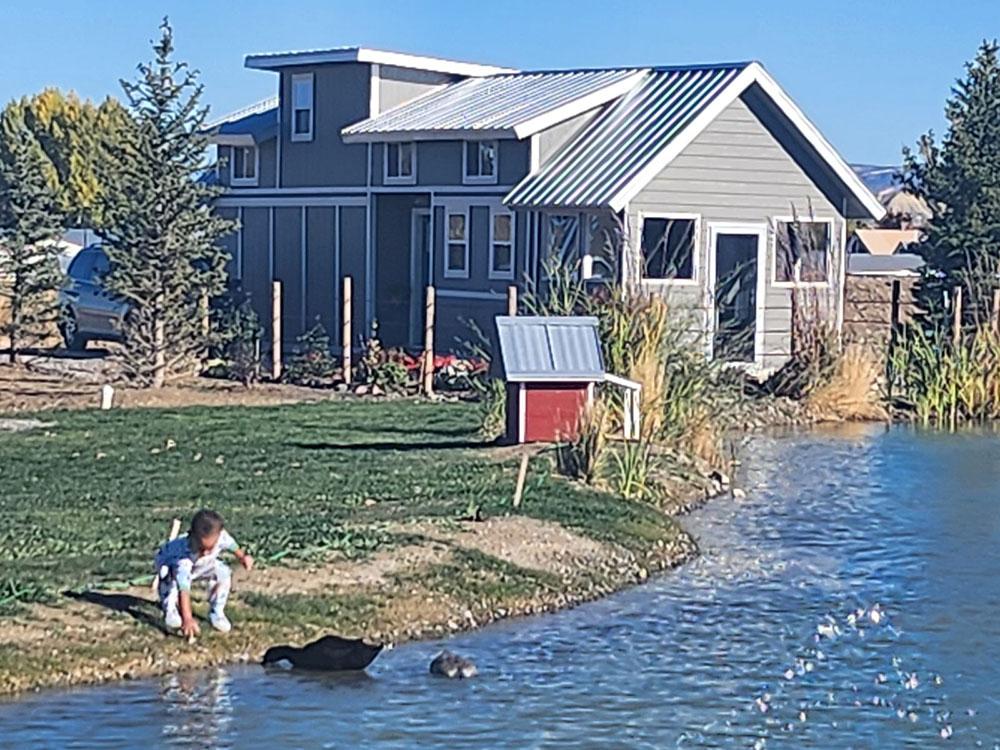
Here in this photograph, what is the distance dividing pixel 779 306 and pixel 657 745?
67.8 ft

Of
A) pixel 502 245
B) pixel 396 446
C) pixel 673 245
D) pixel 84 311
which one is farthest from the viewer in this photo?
pixel 84 311

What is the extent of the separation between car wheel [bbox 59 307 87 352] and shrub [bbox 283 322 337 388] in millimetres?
5948

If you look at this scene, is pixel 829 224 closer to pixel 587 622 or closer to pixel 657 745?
pixel 587 622

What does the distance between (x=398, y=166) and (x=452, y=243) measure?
6.15 ft

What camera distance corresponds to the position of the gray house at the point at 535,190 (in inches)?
1137

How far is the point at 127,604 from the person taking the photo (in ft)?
38.2

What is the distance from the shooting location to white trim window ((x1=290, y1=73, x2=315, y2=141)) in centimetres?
3397

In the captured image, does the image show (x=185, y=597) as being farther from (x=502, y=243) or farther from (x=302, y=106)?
(x=302, y=106)

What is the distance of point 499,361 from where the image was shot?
19969 mm

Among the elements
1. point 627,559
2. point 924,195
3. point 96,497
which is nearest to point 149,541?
point 96,497

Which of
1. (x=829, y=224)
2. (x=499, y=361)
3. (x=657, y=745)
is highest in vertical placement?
(x=829, y=224)

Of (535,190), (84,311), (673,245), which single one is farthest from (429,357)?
(84,311)

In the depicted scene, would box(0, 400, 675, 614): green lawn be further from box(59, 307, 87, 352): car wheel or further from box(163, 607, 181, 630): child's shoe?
box(59, 307, 87, 352): car wheel

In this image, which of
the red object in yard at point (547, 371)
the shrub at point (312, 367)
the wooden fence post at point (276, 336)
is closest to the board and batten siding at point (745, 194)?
the shrub at point (312, 367)
